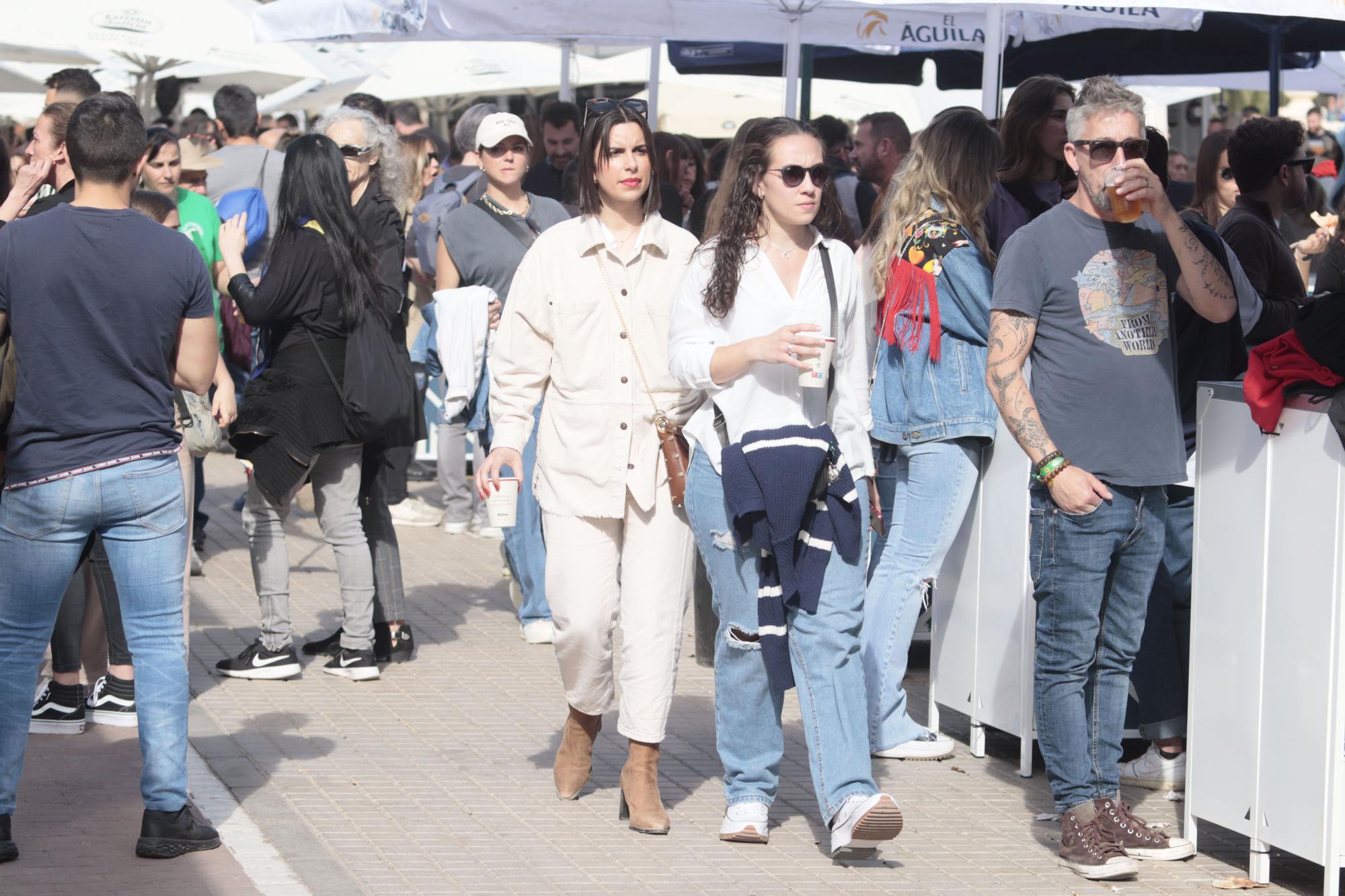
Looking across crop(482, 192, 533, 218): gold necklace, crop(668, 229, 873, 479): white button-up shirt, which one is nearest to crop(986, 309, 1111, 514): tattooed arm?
crop(668, 229, 873, 479): white button-up shirt

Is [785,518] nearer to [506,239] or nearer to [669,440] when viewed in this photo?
[669,440]

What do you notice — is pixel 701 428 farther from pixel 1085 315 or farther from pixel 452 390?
pixel 452 390

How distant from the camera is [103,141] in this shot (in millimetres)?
4848

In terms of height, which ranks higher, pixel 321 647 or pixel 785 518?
pixel 785 518

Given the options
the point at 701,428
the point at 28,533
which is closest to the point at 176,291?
the point at 28,533

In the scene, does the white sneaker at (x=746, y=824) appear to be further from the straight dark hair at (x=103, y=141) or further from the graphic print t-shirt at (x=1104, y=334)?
the straight dark hair at (x=103, y=141)

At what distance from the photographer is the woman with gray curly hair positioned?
756 centimetres

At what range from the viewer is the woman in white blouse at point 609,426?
5363 millimetres

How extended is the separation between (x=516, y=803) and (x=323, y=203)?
8.68 feet

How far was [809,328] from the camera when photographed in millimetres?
4621

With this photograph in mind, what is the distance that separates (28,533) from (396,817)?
1.42 metres

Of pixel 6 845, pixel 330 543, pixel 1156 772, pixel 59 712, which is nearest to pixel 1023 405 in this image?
pixel 1156 772

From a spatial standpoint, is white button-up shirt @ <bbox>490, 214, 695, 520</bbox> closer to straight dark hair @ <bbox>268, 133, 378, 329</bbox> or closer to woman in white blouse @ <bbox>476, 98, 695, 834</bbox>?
woman in white blouse @ <bbox>476, 98, 695, 834</bbox>

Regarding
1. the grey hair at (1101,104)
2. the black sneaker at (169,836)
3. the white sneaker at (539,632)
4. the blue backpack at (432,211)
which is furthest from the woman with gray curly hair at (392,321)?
the grey hair at (1101,104)
